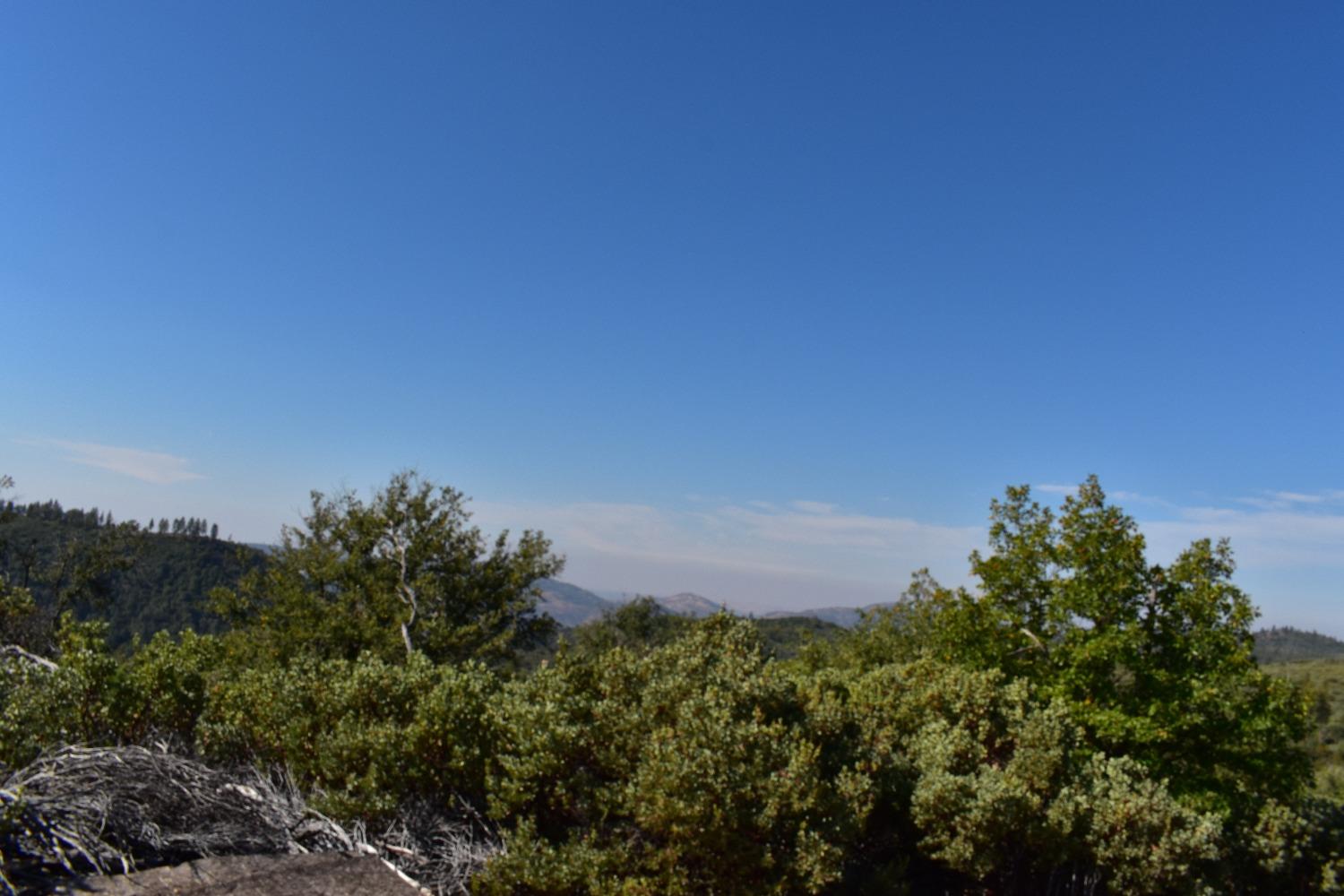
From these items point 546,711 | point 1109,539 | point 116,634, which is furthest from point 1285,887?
point 116,634

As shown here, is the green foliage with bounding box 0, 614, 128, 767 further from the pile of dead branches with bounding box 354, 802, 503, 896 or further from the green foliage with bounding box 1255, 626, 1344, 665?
the green foliage with bounding box 1255, 626, 1344, 665

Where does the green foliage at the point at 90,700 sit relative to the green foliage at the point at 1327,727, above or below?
above

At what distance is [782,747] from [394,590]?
60.8ft

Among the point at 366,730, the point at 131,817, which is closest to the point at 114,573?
the point at 366,730

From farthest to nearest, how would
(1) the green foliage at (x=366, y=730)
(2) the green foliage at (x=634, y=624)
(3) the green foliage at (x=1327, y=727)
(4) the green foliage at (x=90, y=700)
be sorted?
(2) the green foliage at (x=634, y=624) < (3) the green foliage at (x=1327, y=727) < (1) the green foliage at (x=366, y=730) < (4) the green foliage at (x=90, y=700)

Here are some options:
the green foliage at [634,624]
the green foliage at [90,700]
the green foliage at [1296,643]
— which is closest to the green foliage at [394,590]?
the green foliage at [90,700]

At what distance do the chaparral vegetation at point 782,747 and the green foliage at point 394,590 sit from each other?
295 cm

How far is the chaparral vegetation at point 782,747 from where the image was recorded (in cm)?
757

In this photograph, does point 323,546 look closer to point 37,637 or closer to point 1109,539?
point 37,637

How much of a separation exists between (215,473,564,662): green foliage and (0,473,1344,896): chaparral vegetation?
2946 millimetres

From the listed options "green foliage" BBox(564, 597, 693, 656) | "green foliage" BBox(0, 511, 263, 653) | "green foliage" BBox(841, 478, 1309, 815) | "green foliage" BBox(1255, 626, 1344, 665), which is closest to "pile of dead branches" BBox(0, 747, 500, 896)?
"green foliage" BBox(841, 478, 1309, 815)

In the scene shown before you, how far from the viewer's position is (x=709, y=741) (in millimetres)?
7922

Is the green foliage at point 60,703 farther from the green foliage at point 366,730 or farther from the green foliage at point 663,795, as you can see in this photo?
the green foliage at point 663,795

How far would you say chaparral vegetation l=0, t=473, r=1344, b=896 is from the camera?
7.57 m
